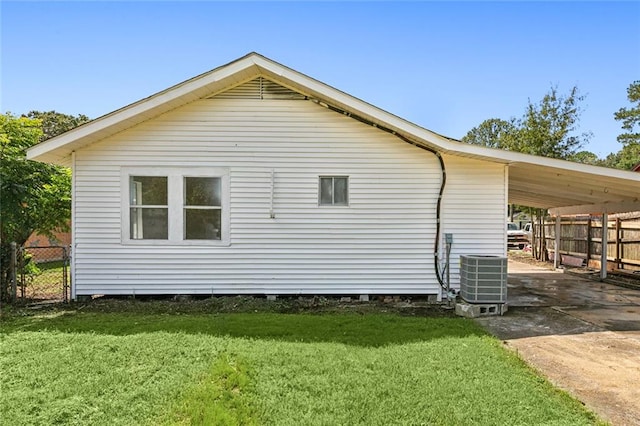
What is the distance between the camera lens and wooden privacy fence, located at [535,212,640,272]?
1186cm

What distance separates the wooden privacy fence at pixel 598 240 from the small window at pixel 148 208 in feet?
36.9

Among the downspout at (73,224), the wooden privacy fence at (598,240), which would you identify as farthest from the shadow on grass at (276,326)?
→ the wooden privacy fence at (598,240)

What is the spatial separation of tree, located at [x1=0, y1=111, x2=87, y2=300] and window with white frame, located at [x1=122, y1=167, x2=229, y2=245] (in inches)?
78.8

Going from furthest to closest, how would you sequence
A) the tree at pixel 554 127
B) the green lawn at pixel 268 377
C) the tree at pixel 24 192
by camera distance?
1. the tree at pixel 554 127
2. the tree at pixel 24 192
3. the green lawn at pixel 268 377

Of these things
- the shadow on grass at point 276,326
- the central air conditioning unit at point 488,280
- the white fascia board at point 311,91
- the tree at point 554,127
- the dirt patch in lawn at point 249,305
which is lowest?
the dirt patch in lawn at point 249,305

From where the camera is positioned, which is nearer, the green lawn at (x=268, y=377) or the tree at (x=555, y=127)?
the green lawn at (x=268, y=377)

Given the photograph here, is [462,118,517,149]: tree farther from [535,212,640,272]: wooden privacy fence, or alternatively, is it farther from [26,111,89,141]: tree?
[26,111,89,141]: tree

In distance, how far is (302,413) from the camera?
3072 mm

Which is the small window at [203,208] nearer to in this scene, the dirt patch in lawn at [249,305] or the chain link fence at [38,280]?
the dirt patch in lawn at [249,305]

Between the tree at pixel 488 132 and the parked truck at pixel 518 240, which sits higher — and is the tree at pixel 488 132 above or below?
above

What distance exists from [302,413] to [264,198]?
4.93m

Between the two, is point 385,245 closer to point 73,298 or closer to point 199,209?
point 199,209

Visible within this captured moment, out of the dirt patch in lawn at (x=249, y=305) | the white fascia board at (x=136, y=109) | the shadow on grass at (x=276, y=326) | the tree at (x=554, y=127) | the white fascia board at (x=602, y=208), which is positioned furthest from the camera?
the tree at (x=554, y=127)

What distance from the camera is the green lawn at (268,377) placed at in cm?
305
